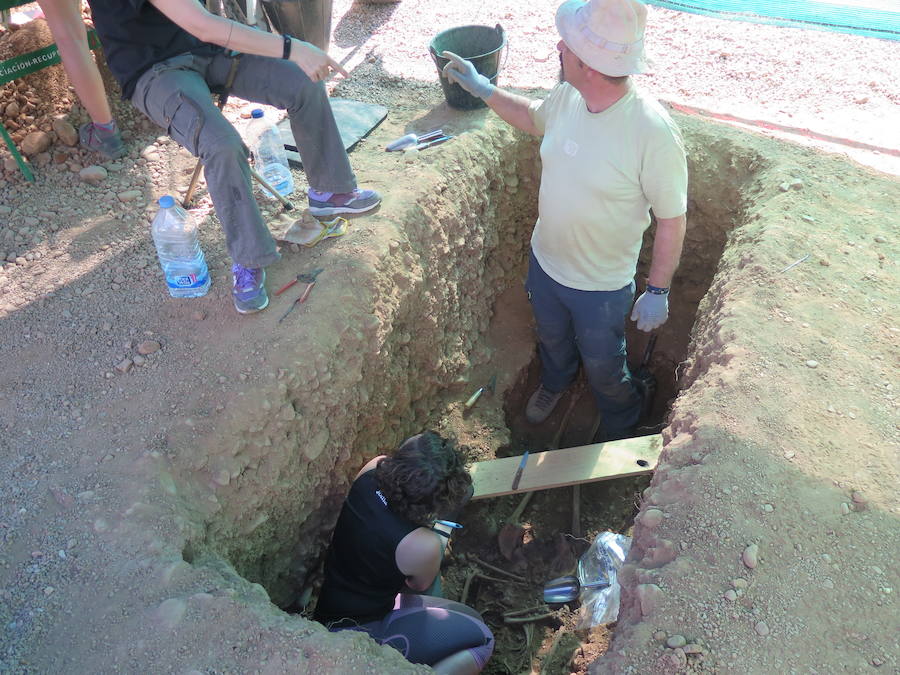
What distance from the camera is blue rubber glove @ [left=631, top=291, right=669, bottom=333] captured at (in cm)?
350

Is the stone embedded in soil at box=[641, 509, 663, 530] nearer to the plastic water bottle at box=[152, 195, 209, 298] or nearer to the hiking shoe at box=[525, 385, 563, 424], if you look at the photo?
the hiking shoe at box=[525, 385, 563, 424]

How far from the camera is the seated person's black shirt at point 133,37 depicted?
9.63 ft

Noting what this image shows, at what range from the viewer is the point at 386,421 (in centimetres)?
388

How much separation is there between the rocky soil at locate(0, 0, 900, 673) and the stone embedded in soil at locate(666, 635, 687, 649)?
0.07ft

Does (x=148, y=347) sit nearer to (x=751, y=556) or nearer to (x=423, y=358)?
(x=423, y=358)

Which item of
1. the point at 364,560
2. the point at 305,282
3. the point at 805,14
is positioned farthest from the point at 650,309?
the point at 805,14

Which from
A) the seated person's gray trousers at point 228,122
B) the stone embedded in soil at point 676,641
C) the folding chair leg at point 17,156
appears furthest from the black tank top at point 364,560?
the folding chair leg at point 17,156

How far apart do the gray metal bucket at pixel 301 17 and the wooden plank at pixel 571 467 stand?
3.78 metres

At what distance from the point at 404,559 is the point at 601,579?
1015 mm

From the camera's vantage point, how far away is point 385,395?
12.3 ft

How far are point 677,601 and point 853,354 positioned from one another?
1597 millimetres

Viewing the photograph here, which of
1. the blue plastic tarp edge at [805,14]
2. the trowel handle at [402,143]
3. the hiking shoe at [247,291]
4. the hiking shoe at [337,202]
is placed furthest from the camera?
the blue plastic tarp edge at [805,14]

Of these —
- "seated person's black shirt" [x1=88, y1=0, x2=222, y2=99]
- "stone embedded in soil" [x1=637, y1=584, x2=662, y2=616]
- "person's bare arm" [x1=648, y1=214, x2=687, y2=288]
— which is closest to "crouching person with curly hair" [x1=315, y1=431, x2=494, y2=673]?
"stone embedded in soil" [x1=637, y1=584, x2=662, y2=616]

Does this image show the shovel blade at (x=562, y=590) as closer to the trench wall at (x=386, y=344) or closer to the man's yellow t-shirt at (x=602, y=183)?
the trench wall at (x=386, y=344)
